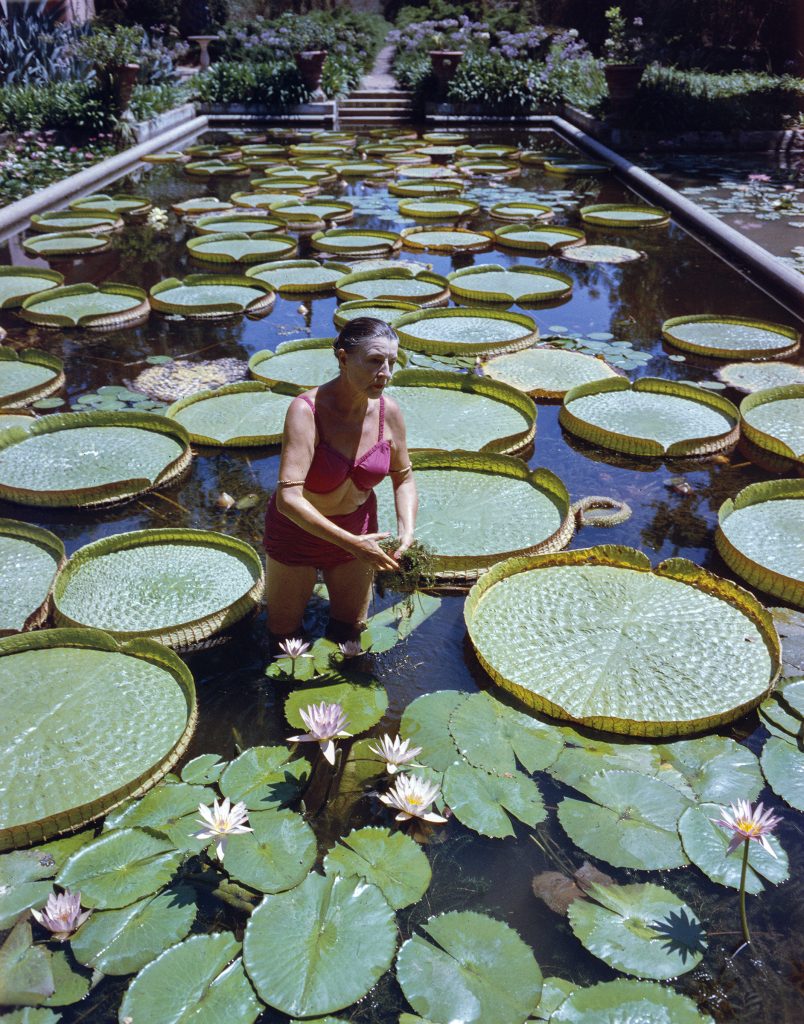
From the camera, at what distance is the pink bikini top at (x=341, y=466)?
2.55 m

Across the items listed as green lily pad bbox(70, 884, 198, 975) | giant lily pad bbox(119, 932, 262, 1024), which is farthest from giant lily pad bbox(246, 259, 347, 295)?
giant lily pad bbox(119, 932, 262, 1024)

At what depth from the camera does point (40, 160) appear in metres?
11.5

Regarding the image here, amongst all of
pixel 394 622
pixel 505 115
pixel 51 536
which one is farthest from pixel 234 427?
pixel 505 115

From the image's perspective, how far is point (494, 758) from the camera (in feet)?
7.81

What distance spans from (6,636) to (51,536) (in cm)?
54

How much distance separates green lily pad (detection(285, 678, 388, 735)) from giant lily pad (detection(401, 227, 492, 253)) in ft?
19.7

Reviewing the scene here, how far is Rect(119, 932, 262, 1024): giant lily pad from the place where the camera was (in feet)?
5.59

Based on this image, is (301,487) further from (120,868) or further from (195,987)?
(195,987)

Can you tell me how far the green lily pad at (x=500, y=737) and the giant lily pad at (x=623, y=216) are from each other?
726cm

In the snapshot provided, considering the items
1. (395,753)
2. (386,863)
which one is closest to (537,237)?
(395,753)

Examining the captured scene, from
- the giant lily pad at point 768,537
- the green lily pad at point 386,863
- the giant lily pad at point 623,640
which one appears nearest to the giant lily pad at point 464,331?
the giant lily pad at point 768,537

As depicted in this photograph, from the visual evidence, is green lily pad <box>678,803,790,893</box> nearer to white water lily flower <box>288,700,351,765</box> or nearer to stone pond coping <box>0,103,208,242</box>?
white water lily flower <box>288,700,351,765</box>

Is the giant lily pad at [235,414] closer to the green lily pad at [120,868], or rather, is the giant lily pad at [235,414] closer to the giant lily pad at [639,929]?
the green lily pad at [120,868]

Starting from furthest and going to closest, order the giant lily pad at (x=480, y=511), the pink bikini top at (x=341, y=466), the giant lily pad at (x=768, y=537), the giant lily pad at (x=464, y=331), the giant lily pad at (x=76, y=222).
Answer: the giant lily pad at (x=76, y=222) < the giant lily pad at (x=464, y=331) < the giant lily pad at (x=480, y=511) < the giant lily pad at (x=768, y=537) < the pink bikini top at (x=341, y=466)
